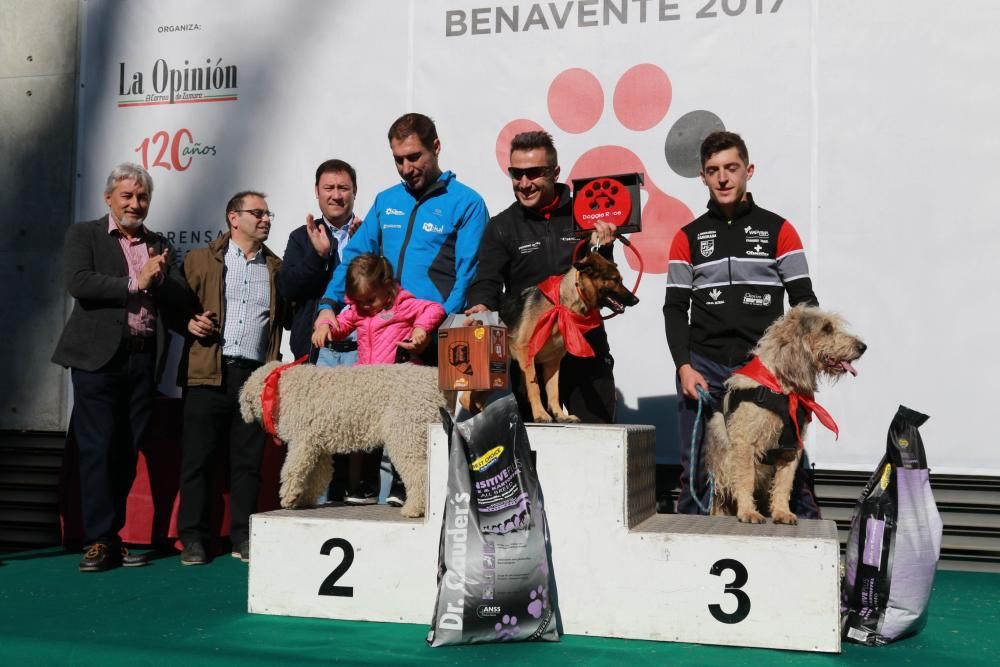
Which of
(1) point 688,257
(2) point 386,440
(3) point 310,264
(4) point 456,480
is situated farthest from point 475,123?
(4) point 456,480

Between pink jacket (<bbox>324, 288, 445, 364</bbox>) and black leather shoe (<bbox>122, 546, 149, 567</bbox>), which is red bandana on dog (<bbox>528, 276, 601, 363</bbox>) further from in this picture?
black leather shoe (<bbox>122, 546, 149, 567</bbox>)

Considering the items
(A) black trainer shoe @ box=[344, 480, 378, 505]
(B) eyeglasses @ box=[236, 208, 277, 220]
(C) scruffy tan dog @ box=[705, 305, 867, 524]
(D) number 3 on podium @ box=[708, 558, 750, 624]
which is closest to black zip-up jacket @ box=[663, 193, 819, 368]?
(C) scruffy tan dog @ box=[705, 305, 867, 524]

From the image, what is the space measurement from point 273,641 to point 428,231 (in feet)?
6.60

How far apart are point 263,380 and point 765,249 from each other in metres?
2.25

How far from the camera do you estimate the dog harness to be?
3.58 metres

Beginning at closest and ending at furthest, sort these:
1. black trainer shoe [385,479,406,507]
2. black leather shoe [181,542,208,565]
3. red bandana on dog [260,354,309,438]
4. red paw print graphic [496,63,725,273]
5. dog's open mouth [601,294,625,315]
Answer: dog's open mouth [601,294,625,315] → red bandana on dog [260,354,309,438] → black trainer shoe [385,479,406,507] → black leather shoe [181,542,208,565] → red paw print graphic [496,63,725,273]

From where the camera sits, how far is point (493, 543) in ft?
10.7

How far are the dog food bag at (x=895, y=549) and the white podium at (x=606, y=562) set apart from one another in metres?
0.16

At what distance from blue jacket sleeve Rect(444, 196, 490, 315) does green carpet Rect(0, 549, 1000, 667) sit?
57.1 inches

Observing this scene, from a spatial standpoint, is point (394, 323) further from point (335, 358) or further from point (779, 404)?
point (779, 404)

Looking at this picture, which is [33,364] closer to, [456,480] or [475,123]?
[475,123]

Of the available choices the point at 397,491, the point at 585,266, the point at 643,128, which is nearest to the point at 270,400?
the point at 397,491

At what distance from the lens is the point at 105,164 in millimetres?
6465

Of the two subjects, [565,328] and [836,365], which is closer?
[836,365]
